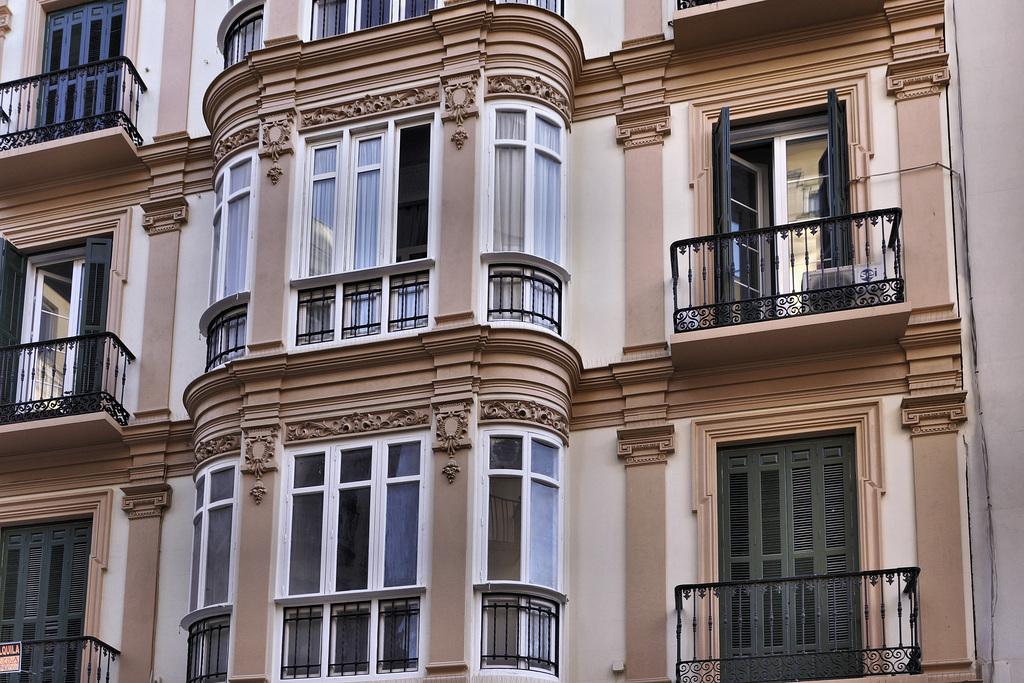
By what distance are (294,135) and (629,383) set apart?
4784mm

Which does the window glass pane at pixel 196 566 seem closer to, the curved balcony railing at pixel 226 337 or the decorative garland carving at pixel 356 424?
the decorative garland carving at pixel 356 424

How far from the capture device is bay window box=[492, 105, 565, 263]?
53.3 feet

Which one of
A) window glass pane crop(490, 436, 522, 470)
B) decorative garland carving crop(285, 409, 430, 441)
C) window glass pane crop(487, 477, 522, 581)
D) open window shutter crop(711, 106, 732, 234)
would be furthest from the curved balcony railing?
open window shutter crop(711, 106, 732, 234)

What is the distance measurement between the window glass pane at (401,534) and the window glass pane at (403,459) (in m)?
0.13

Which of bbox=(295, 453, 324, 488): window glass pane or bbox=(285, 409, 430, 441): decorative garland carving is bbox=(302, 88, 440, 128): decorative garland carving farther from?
bbox=(295, 453, 324, 488): window glass pane

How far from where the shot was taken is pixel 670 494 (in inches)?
612

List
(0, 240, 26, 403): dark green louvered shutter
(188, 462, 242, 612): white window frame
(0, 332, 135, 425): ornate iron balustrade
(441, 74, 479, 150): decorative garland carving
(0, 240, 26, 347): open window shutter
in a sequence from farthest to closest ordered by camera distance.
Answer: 1. (0, 240, 26, 347): open window shutter
2. (0, 240, 26, 403): dark green louvered shutter
3. (0, 332, 135, 425): ornate iron balustrade
4. (441, 74, 479, 150): decorative garland carving
5. (188, 462, 242, 612): white window frame

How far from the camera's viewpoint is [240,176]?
57.4 ft

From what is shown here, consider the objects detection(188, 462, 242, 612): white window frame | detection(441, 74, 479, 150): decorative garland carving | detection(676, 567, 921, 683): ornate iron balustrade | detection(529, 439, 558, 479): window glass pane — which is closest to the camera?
detection(676, 567, 921, 683): ornate iron balustrade

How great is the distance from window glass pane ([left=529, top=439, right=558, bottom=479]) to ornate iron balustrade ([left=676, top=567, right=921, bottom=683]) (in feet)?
5.95

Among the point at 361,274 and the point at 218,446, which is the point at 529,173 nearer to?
the point at 361,274

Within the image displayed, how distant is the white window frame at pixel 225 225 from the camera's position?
17.0 m

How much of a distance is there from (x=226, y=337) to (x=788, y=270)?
621 cm

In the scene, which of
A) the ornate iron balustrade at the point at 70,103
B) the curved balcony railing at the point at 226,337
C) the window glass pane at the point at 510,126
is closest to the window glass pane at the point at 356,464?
the curved balcony railing at the point at 226,337
